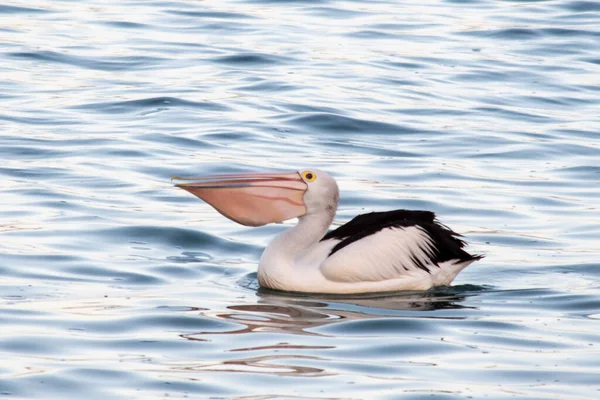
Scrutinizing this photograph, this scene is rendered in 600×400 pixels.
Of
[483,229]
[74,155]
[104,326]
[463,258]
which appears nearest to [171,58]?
[74,155]

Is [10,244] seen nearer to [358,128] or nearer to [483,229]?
[483,229]

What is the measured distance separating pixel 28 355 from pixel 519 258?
3551 millimetres

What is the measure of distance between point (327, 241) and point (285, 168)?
2.90 metres

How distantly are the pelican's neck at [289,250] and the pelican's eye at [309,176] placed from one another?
0.20 m

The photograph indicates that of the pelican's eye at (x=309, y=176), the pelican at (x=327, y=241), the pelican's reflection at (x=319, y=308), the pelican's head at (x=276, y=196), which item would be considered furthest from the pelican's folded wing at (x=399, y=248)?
the pelican's eye at (x=309, y=176)

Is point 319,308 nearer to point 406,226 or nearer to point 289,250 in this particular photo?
point 289,250

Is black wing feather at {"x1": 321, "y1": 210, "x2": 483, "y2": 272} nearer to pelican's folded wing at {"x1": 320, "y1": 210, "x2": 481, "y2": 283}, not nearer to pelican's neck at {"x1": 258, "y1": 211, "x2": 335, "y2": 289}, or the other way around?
pelican's folded wing at {"x1": 320, "y1": 210, "x2": 481, "y2": 283}

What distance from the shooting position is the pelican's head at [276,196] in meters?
8.03

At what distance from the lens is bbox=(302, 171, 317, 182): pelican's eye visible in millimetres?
8109

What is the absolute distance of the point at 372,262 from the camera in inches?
309

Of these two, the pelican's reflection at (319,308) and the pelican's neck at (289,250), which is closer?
the pelican's reflection at (319,308)

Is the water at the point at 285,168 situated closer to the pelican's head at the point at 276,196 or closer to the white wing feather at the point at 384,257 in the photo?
the white wing feather at the point at 384,257

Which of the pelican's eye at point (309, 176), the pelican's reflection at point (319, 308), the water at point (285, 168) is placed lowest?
the pelican's reflection at point (319, 308)

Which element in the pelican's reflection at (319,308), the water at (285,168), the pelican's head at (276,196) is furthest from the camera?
the pelican's head at (276,196)
